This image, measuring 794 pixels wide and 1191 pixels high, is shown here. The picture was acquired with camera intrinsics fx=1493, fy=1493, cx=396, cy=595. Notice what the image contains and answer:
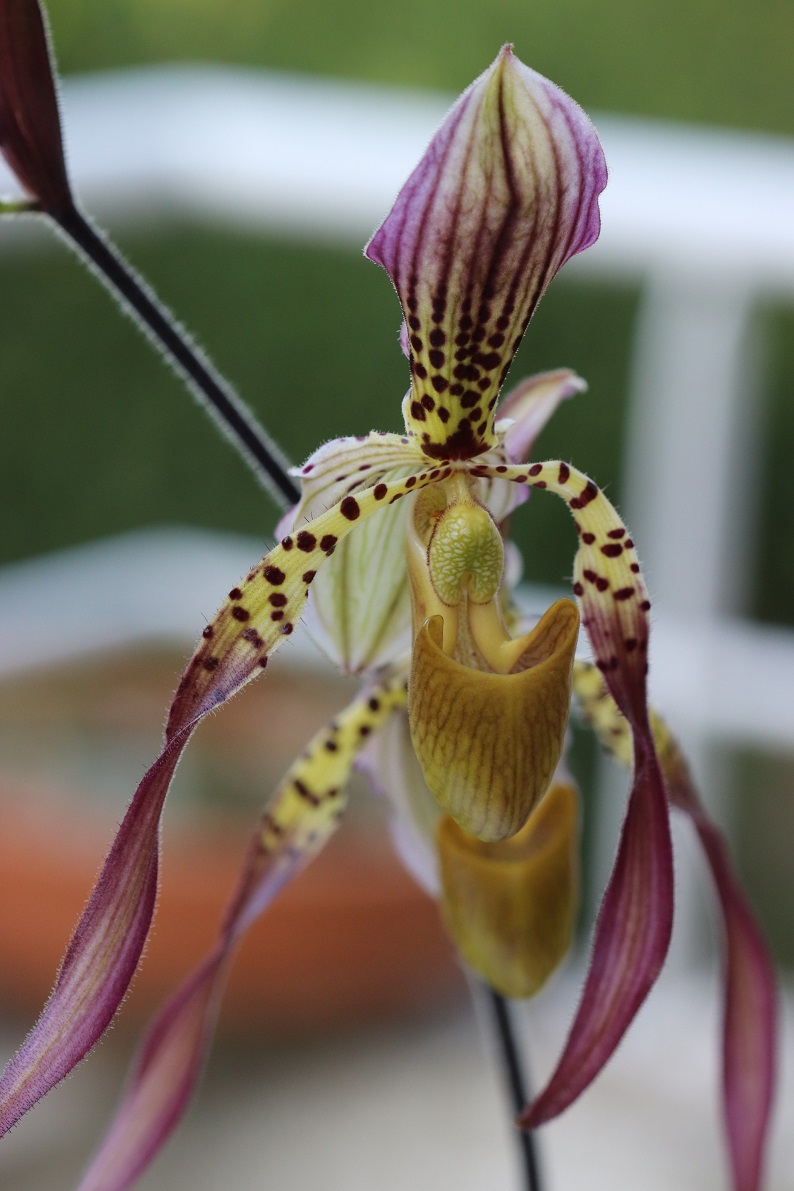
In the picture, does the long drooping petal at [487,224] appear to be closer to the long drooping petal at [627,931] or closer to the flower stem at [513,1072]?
the long drooping petal at [627,931]

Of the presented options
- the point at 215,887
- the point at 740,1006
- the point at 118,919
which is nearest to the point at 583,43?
the point at 215,887

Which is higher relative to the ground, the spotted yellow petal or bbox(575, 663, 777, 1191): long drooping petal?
the spotted yellow petal

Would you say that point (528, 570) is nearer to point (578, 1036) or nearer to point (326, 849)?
point (326, 849)

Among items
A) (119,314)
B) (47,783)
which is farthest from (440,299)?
(119,314)

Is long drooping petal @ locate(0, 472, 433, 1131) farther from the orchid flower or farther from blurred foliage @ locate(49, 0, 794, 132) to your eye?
blurred foliage @ locate(49, 0, 794, 132)

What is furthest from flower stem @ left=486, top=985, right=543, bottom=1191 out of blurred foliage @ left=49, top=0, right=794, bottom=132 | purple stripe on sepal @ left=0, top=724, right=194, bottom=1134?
blurred foliage @ left=49, top=0, right=794, bottom=132

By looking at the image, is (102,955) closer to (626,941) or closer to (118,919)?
(118,919)
